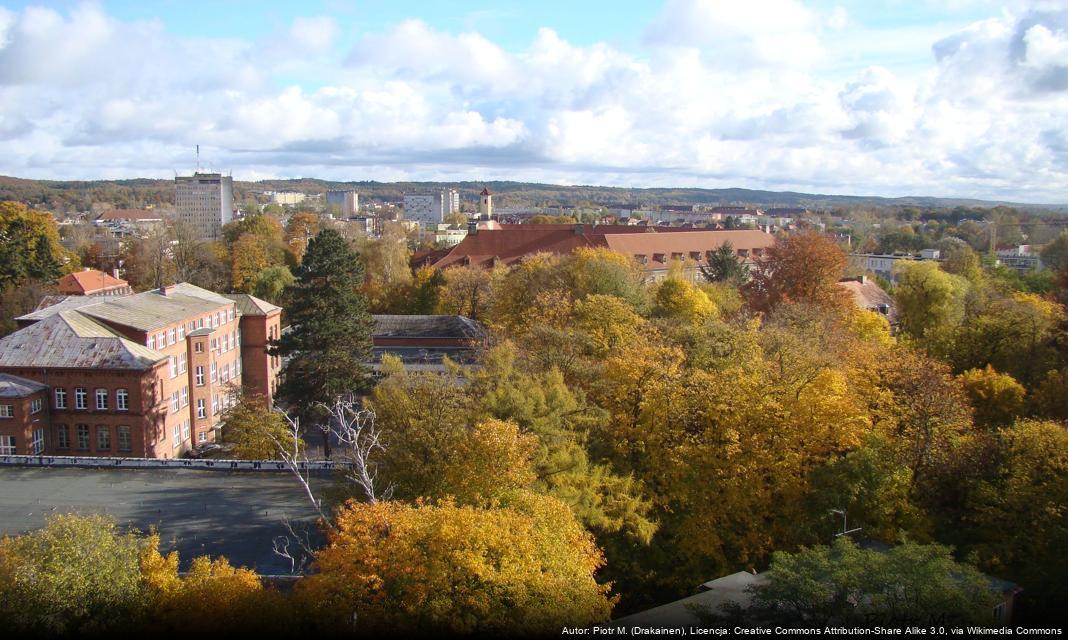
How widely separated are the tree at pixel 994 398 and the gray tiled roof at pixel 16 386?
31.6 m

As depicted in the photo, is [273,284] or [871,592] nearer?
[871,592]

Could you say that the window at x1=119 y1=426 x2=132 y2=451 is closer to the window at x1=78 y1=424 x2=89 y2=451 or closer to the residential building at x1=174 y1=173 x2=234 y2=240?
the window at x1=78 y1=424 x2=89 y2=451

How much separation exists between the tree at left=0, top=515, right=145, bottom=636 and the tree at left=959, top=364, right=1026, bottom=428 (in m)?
23.7

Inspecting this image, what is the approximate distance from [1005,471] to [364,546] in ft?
44.7

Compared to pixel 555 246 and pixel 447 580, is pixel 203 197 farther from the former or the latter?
pixel 447 580

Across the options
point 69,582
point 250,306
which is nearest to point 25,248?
point 250,306

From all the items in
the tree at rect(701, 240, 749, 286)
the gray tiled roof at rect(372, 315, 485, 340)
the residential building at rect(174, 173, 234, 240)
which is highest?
the residential building at rect(174, 173, 234, 240)

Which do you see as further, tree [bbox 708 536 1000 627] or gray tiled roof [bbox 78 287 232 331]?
gray tiled roof [bbox 78 287 232 331]

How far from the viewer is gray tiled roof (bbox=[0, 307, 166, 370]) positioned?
102 ft

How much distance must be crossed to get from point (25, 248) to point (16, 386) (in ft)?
88.1

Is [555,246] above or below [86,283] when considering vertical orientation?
above

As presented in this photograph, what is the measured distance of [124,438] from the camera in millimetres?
31422

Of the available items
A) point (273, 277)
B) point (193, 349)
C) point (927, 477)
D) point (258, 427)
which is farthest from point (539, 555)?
point (273, 277)

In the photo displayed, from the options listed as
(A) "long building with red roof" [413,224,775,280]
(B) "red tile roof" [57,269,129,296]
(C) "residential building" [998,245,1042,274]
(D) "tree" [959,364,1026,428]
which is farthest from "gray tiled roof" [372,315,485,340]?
(C) "residential building" [998,245,1042,274]
